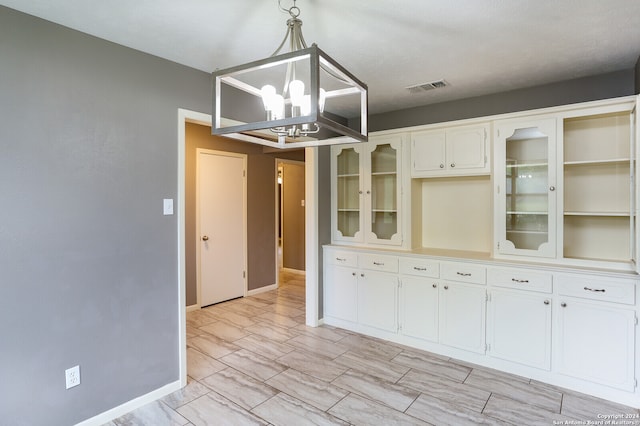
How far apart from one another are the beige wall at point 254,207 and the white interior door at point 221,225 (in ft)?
0.32

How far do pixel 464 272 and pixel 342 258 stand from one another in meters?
1.35

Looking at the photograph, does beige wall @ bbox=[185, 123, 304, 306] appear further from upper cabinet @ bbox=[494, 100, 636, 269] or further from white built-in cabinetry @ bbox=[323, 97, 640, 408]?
upper cabinet @ bbox=[494, 100, 636, 269]

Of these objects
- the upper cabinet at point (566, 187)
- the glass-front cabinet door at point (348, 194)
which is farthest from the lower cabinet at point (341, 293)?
the upper cabinet at point (566, 187)

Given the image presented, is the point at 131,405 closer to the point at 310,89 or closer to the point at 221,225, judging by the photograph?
the point at 310,89

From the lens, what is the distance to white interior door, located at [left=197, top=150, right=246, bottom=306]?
486cm

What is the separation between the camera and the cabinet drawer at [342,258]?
12.9 ft

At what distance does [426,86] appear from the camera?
10.7ft

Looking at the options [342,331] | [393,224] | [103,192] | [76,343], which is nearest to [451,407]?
[342,331]

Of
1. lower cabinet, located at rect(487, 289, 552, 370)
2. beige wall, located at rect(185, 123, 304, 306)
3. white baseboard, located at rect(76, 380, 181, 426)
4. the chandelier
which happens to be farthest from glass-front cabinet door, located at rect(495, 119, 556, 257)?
beige wall, located at rect(185, 123, 304, 306)

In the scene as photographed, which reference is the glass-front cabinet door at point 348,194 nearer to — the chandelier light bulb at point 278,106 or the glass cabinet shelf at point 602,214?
the glass cabinet shelf at point 602,214

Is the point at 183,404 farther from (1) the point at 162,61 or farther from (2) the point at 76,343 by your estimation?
(1) the point at 162,61

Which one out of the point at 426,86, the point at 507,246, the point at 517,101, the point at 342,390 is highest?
the point at 426,86

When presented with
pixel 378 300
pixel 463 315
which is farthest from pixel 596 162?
pixel 378 300

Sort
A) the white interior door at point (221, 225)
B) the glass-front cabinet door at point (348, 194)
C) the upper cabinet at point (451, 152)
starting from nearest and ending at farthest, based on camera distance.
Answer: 1. the upper cabinet at point (451, 152)
2. the glass-front cabinet door at point (348, 194)
3. the white interior door at point (221, 225)
